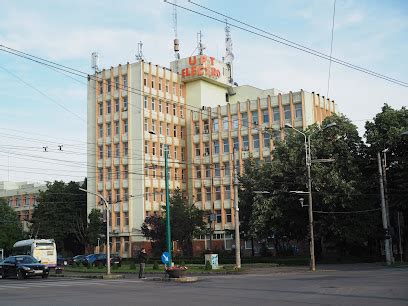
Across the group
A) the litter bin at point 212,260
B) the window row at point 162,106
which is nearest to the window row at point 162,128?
the window row at point 162,106

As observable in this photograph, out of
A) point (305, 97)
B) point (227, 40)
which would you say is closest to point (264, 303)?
point (305, 97)

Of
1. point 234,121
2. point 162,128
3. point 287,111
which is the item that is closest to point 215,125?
point 234,121

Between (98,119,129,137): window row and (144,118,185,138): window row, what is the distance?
328 centimetres

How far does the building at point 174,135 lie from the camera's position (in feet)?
246

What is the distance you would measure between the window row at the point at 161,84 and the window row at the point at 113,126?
645cm

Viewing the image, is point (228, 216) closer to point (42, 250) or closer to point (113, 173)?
point (113, 173)

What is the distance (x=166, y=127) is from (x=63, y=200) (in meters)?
19.2

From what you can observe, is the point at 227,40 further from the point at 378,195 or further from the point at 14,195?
the point at 14,195

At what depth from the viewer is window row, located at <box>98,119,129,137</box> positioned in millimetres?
78344

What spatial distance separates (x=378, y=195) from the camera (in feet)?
161

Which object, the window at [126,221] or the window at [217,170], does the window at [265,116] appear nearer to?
the window at [217,170]

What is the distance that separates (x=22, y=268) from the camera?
1387 inches

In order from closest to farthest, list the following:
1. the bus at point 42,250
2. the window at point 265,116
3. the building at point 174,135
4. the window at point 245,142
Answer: the bus at point 42,250, the window at point 265,116, the building at point 174,135, the window at point 245,142

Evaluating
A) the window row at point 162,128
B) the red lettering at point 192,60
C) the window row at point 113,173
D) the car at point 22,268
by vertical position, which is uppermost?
the red lettering at point 192,60
